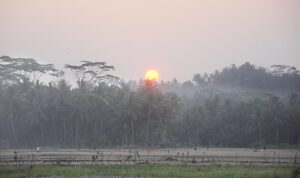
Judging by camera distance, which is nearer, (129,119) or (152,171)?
(152,171)

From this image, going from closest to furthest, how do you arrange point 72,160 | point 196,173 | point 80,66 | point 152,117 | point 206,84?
point 196,173 → point 72,160 → point 152,117 → point 80,66 → point 206,84

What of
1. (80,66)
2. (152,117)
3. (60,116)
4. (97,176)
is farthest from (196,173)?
(80,66)

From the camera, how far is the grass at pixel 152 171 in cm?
3026

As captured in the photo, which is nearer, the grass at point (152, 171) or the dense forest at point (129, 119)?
the grass at point (152, 171)

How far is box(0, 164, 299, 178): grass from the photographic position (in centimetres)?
3026

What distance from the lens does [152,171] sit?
32312mm

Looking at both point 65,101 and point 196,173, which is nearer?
point 196,173

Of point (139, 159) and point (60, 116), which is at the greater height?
point (60, 116)

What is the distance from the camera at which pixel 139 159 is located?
38.6 m

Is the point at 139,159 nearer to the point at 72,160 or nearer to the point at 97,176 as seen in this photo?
the point at 72,160

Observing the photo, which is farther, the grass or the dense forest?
the dense forest

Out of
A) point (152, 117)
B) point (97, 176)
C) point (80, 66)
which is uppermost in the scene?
point (80, 66)

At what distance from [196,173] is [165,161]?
7066 mm

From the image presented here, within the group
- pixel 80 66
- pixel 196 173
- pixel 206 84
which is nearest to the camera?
pixel 196 173
